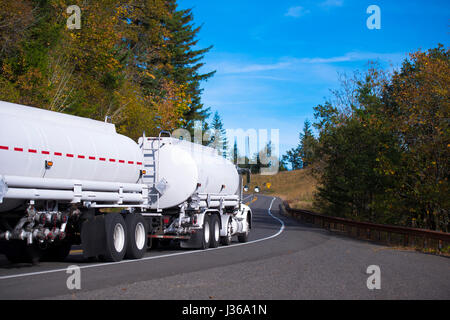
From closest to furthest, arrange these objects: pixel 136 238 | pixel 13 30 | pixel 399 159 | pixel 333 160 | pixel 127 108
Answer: pixel 136 238 < pixel 13 30 < pixel 399 159 < pixel 127 108 < pixel 333 160

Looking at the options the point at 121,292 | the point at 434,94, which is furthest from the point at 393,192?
the point at 121,292

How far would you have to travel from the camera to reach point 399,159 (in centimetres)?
2786

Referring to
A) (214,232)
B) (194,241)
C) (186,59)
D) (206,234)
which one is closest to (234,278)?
(194,241)

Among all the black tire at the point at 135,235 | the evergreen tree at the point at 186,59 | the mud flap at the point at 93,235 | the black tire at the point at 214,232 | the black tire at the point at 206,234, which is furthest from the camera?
the evergreen tree at the point at 186,59

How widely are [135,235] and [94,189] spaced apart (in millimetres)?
2052

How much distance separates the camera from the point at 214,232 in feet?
63.6

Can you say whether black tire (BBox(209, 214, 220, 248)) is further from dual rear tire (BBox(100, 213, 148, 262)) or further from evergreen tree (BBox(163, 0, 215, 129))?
evergreen tree (BBox(163, 0, 215, 129))

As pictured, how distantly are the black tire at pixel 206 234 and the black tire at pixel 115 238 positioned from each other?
431 cm

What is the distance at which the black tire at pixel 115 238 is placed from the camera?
13.4m

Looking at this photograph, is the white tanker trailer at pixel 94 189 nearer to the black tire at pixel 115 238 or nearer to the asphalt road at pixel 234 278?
the black tire at pixel 115 238

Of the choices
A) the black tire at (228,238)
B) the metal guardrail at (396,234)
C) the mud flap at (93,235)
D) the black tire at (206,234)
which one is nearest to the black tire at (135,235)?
the mud flap at (93,235)

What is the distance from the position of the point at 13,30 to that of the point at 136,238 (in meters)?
13.5
